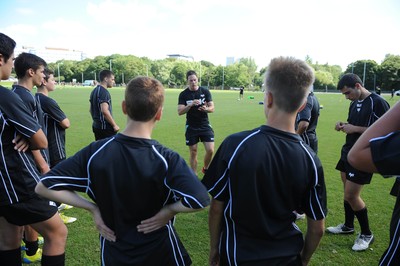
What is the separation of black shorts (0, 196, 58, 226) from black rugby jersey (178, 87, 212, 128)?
487 cm

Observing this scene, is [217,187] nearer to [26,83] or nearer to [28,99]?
[28,99]

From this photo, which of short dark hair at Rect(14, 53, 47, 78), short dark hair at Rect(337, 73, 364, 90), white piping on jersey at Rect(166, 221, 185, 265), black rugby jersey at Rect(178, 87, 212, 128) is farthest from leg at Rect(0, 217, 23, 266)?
black rugby jersey at Rect(178, 87, 212, 128)

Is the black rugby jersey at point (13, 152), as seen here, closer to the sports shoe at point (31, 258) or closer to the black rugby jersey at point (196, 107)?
the sports shoe at point (31, 258)

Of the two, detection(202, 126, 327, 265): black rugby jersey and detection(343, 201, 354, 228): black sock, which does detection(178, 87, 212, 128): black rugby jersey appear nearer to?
detection(343, 201, 354, 228): black sock

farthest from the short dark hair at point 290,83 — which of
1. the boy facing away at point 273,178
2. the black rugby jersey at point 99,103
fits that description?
the black rugby jersey at point 99,103

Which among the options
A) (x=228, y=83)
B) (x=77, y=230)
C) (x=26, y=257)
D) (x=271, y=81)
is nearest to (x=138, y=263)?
(x=271, y=81)

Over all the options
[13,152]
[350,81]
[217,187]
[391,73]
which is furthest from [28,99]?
[391,73]

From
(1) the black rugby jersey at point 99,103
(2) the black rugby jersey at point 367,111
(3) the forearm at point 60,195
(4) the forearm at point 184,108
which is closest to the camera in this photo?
(3) the forearm at point 60,195

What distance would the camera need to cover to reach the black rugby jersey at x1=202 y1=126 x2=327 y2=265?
1896mm

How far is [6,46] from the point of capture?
2695 mm

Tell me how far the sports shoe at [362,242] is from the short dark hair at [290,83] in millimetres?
3243

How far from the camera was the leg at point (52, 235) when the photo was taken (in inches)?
114

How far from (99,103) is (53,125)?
1929mm

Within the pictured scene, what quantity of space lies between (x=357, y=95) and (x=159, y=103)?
12.0 ft
